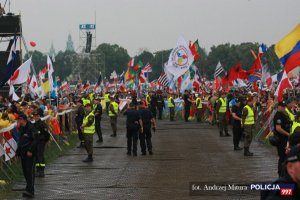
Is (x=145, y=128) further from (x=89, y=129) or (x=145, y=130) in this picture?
(x=89, y=129)

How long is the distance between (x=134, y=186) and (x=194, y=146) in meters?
9.41

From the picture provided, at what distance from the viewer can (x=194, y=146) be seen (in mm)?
23391

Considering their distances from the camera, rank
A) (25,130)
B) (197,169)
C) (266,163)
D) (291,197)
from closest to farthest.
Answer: (291,197), (25,130), (197,169), (266,163)

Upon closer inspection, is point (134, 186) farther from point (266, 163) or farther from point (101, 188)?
point (266, 163)

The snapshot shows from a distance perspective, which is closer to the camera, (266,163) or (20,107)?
(266,163)

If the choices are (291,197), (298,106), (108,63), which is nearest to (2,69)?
(298,106)

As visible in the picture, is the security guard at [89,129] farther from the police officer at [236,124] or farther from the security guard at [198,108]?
the security guard at [198,108]

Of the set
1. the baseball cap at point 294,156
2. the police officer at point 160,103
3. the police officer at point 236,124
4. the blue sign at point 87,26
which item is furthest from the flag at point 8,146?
the blue sign at point 87,26

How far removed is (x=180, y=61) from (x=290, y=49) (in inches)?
811

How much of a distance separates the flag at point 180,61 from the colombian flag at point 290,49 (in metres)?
19.8

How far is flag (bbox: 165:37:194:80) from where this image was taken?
37969mm

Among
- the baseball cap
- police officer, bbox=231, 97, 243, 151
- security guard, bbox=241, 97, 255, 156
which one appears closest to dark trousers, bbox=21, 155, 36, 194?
security guard, bbox=241, 97, 255, 156

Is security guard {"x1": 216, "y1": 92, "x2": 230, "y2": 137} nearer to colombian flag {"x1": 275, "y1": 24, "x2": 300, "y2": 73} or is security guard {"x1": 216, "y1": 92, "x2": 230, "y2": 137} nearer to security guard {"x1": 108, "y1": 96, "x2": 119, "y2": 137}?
security guard {"x1": 108, "y1": 96, "x2": 119, "y2": 137}

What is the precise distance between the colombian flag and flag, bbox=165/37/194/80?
19838 millimetres
